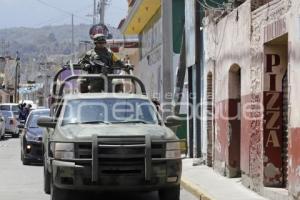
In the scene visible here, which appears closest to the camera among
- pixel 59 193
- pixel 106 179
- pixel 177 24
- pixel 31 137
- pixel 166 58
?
pixel 106 179

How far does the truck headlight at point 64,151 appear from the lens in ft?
35.4

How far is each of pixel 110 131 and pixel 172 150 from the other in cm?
106

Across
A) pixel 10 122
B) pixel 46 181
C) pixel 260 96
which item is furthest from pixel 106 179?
pixel 10 122

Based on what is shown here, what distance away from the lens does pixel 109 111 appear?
480 inches

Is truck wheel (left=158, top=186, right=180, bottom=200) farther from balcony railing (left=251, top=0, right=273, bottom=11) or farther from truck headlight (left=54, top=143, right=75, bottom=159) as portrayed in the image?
balcony railing (left=251, top=0, right=273, bottom=11)

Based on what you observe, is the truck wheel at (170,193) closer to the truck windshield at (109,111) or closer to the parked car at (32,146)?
the truck windshield at (109,111)

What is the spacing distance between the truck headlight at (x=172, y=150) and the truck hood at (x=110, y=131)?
119mm

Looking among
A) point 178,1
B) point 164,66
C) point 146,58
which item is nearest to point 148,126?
point 164,66

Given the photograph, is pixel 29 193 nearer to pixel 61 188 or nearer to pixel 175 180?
pixel 61 188

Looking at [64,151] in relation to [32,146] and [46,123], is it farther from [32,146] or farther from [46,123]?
[32,146]

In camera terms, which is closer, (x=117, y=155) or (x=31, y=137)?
(x=117, y=155)

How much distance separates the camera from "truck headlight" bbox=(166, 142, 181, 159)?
36.2 feet

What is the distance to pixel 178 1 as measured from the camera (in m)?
25.8

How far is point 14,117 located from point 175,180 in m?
30.0
